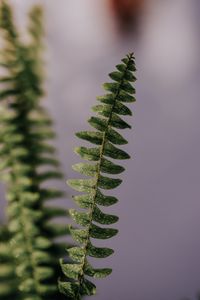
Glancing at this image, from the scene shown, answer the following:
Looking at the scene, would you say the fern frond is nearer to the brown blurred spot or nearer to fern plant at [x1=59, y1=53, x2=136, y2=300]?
fern plant at [x1=59, y1=53, x2=136, y2=300]

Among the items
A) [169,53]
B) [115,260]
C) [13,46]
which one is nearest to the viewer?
[13,46]

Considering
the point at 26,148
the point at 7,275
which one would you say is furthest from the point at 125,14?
the point at 7,275

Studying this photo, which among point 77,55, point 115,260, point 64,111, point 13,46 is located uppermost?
point 77,55

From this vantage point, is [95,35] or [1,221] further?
[95,35]

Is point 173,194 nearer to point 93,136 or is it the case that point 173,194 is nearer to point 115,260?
point 115,260

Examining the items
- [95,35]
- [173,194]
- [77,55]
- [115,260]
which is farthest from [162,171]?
[95,35]

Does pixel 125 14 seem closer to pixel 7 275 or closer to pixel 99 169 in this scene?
pixel 7 275

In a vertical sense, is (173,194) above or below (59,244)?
above
